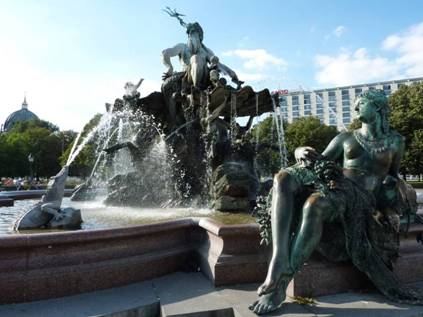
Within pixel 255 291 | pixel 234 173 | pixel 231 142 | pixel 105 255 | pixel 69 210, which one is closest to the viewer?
pixel 255 291

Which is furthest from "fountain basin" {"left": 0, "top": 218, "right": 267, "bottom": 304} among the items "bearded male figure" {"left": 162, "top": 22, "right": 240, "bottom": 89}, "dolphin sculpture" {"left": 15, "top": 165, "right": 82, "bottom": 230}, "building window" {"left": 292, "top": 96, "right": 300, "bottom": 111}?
"building window" {"left": 292, "top": 96, "right": 300, "bottom": 111}

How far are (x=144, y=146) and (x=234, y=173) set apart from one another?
3.59 metres

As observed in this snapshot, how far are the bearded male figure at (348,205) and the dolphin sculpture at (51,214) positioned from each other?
11.7 feet

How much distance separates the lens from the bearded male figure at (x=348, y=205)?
131 inches

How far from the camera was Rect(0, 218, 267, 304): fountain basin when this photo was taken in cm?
365

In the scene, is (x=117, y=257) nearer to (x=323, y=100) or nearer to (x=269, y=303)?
(x=269, y=303)

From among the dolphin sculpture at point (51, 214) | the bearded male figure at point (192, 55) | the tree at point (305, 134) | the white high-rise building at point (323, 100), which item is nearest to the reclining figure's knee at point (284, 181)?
the dolphin sculpture at point (51, 214)

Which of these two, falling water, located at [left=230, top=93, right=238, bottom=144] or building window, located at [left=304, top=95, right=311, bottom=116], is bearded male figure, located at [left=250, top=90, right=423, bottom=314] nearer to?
falling water, located at [left=230, top=93, right=238, bottom=144]

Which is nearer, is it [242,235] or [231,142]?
[242,235]

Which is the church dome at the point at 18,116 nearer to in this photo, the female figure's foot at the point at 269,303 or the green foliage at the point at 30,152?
the green foliage at the point at 30,152

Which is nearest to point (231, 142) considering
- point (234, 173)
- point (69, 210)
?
point (234, 173)

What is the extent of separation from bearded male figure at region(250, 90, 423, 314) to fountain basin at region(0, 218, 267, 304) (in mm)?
805

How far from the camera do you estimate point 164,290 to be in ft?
13.1

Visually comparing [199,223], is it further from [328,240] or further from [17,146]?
[17,146]
